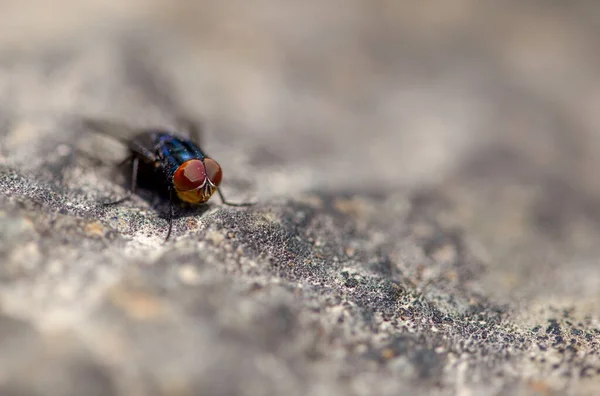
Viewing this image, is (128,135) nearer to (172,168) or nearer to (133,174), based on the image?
(133,174)

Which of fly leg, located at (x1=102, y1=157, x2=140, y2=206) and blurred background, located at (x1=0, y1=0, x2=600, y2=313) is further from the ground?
blurred background, located at (x1=0, y1=0, x2=600, y2=313)

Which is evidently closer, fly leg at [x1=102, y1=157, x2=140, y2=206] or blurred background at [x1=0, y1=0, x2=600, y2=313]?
fly leg at [x1=102, y1=157, x2=140, y2=206]

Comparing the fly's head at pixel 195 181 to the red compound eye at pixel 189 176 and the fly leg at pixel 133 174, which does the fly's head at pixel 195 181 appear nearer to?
the red compound eye at pixel 189 176

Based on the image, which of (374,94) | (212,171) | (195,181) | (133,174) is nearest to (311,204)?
(212,171)

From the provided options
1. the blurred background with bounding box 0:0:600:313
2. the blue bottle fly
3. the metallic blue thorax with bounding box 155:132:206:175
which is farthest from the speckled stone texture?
the metallic blue thorax with bounding box 155:132:206:175

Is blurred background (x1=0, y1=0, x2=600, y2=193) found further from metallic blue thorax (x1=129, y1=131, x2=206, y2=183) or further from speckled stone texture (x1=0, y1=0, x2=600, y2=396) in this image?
metallic blue thorax (x1=129, y1=131, x2=206, y2=183)

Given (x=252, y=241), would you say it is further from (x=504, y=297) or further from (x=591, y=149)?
(x=591, y=149)
